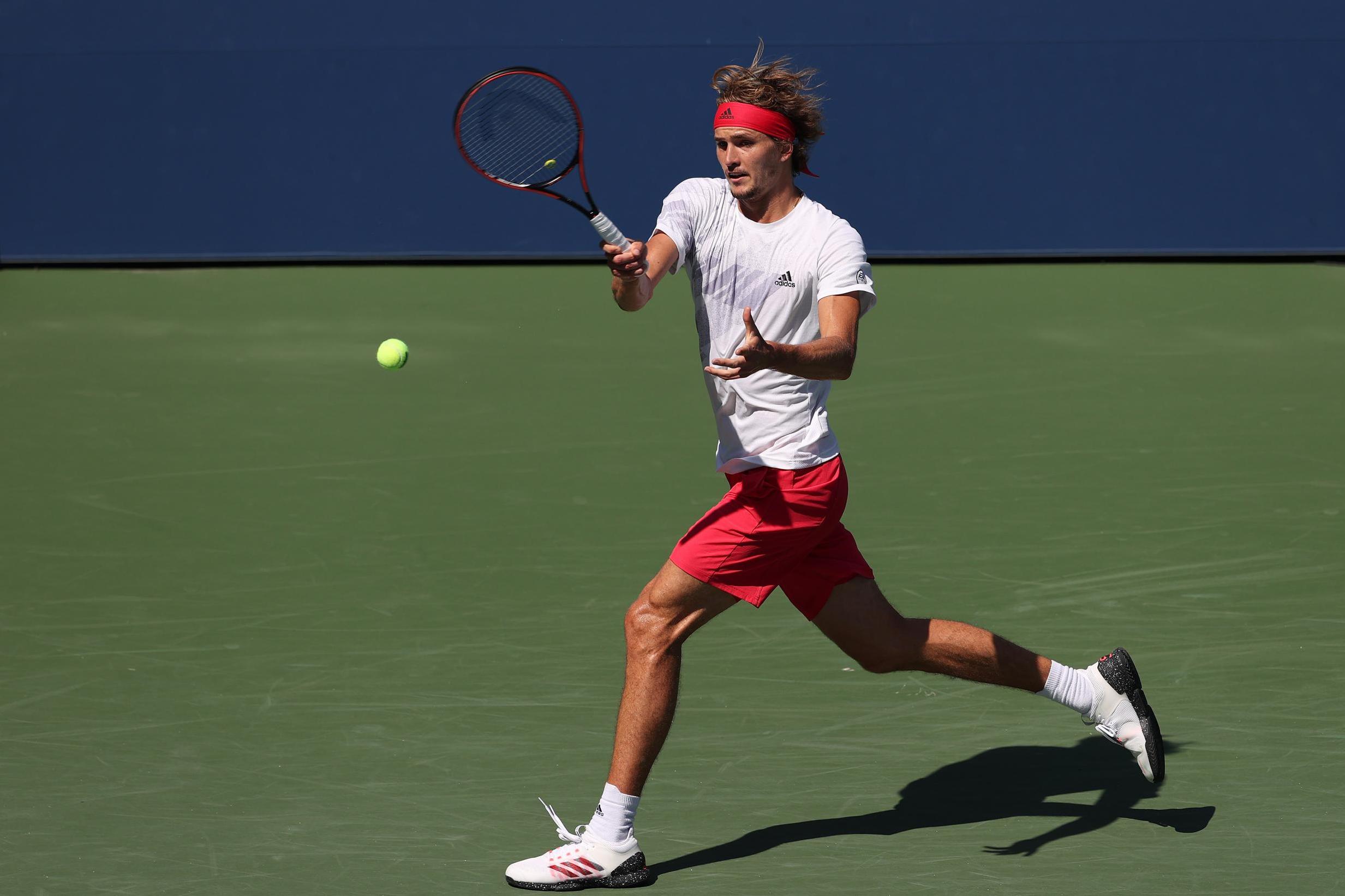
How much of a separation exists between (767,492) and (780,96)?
0.99m

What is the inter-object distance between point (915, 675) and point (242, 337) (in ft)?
20.2

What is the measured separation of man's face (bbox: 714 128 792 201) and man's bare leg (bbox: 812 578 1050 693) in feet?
3.30

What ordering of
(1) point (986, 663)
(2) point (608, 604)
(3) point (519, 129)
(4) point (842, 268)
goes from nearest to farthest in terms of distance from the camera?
(4) point (842, 268), (1) point (986, 663), (3) point (519, 129), (2) point (608, 604)

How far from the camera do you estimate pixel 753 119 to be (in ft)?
13.8

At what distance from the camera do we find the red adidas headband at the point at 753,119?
4.20 metres

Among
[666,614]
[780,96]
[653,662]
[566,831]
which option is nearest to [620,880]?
[566,831]

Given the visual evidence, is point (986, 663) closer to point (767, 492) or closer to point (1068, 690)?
point (1068, 690)

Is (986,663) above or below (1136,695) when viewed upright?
above

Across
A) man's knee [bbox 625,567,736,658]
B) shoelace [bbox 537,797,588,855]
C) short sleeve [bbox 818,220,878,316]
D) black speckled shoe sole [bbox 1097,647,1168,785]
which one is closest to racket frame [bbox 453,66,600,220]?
short sleeve [bbox 818,220,878,316]

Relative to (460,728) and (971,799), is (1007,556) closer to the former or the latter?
(971,799)

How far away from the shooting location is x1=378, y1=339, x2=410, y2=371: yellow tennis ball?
8.62 m

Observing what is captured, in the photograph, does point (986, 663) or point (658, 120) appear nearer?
point (986, 663)

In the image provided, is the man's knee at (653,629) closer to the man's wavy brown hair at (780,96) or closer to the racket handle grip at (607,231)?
the racket handle grip at (607,231)

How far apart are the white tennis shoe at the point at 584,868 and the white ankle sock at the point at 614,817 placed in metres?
0.01
